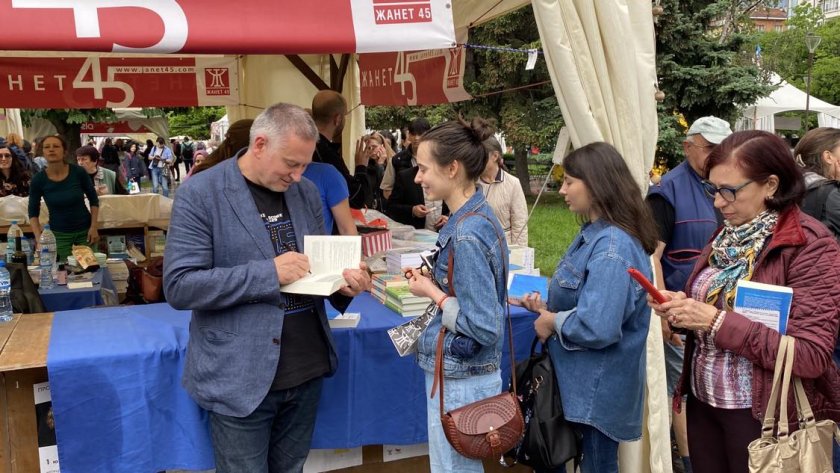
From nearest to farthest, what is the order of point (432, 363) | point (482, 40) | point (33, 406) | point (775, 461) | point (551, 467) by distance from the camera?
point (775, 461) → point (432, 363) → point (551, 467) → point (33, 406) → point (482, 40)

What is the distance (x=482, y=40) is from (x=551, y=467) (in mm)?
17146

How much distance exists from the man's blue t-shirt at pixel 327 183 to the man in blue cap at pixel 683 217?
163cm

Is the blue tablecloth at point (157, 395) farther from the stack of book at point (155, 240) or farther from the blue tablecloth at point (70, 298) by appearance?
the stack of book at point (155, 240)

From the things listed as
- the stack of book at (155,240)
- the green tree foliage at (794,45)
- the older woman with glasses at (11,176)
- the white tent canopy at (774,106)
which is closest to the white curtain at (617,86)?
the stack of book at (155,240)

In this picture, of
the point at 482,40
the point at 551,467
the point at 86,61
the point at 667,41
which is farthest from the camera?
the point at 482,40

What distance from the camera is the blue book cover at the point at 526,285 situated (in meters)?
3.16

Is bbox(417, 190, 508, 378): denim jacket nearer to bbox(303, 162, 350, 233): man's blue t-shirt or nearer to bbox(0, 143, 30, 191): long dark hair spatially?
bbox(303, 162, 350, 233): man's blue t-shirt

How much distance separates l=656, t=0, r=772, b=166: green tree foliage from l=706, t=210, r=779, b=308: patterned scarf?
12649 mm

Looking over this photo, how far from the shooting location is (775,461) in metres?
1.96

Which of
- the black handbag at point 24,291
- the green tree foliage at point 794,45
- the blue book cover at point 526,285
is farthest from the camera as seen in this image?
the green tree foliage at point 794,45

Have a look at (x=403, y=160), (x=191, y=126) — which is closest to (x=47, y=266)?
(x=403, y=160)

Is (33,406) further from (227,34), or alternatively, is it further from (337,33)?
(337,33)

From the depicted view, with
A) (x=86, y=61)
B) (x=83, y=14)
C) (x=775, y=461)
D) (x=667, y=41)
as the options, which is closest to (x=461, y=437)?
(x=775, y=461)

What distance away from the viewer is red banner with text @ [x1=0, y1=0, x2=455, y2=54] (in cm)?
257
